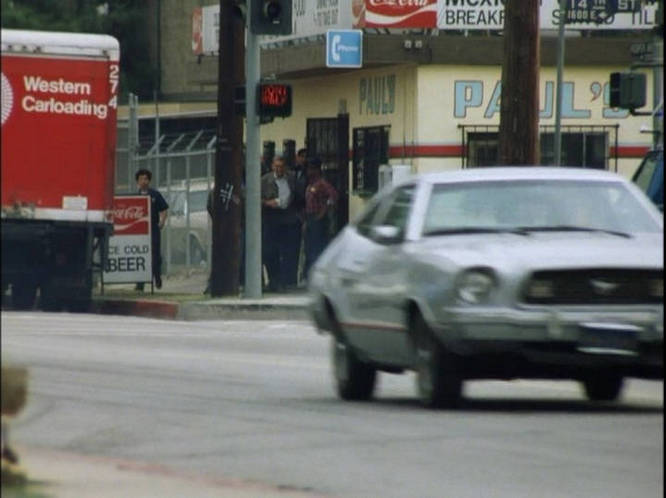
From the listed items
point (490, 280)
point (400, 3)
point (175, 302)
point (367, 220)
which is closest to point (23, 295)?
point (175, 302)

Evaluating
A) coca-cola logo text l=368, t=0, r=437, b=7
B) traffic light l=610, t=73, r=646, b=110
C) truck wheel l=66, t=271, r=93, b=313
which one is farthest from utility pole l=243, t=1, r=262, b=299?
coca-cola logo text l=368, t=0, r=437, b=7

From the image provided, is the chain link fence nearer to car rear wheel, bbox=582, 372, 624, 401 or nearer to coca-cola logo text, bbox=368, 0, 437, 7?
car rear wheel, bbox=582, 372, 624, 401

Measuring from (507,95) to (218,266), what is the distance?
906cm

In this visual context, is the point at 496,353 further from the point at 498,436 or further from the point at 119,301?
the point at 119,301

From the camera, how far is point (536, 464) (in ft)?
21.1

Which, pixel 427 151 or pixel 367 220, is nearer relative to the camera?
pixel 367 220

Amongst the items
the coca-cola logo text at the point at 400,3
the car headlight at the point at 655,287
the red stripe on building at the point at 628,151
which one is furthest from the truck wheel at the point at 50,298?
the red stripe on building at the point at 628,151

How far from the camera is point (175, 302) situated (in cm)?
364

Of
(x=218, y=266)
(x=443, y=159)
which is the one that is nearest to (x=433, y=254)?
(x=218, y=266)

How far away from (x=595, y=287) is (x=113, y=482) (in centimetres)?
213

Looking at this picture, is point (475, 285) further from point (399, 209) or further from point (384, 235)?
point (384, 235)

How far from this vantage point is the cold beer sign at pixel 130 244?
2.86 meters

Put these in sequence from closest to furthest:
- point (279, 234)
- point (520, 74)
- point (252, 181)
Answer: point (252, 181), point (279, 234), point (520, 74)

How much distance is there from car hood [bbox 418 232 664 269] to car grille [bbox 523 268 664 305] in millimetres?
29
